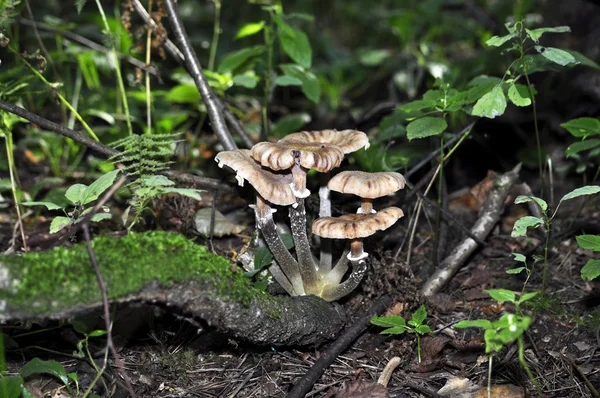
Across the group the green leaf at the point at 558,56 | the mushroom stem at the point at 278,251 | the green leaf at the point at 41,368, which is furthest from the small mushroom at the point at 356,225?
the green leaf at the point at 41,368

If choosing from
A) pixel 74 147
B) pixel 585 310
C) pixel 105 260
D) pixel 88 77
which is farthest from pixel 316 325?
pixel 88 77

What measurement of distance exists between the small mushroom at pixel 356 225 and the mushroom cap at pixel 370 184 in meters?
0.13

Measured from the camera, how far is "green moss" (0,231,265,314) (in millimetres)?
2494

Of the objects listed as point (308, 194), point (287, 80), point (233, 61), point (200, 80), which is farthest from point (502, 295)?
point (233, 61)

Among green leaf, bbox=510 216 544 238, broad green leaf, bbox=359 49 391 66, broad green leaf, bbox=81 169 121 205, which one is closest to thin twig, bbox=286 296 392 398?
green leaf, bbox=510 216 544 238

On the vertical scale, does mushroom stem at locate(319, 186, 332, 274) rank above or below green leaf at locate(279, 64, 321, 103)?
below

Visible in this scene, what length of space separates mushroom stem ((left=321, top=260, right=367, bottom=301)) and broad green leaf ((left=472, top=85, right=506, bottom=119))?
124 centimetres

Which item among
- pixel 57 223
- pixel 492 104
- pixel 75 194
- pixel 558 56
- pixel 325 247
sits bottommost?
pixel 325 247

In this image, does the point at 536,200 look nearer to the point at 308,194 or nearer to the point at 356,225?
the point at 356,225

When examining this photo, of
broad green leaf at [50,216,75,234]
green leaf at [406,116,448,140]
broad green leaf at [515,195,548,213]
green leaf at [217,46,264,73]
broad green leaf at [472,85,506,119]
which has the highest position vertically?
green leaf at [217,46,264,73]

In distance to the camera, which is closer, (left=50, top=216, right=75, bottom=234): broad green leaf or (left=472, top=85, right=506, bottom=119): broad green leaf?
(left=50, top=216, right=75, bottom=234): broad green leaf

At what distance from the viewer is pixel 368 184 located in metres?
3.31

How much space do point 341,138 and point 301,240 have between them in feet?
2.53

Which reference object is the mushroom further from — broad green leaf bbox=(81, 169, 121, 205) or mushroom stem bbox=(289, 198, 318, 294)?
→ broad green leaf bbox=(81, 169, 121, 205)
